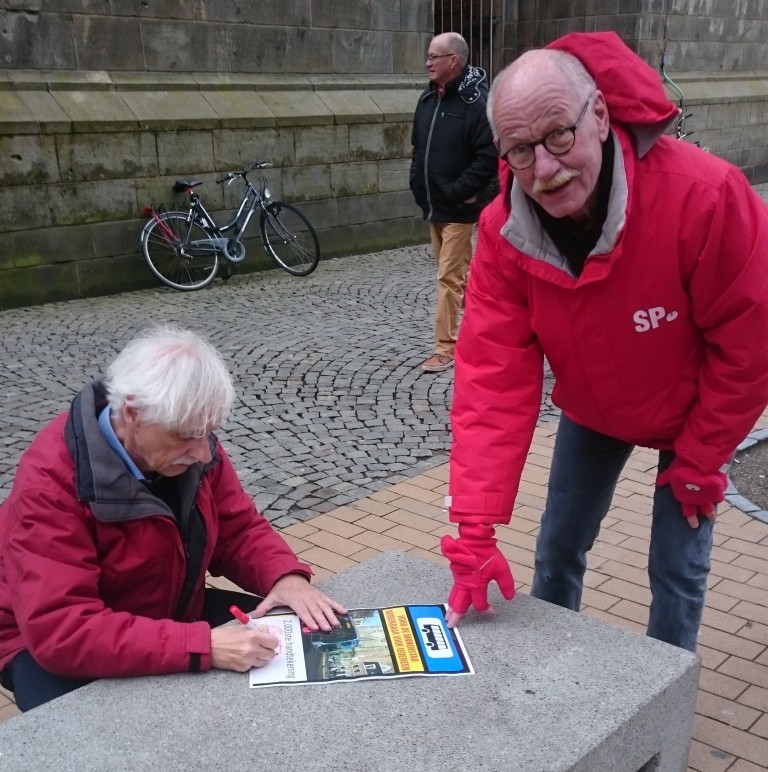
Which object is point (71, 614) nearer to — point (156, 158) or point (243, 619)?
point (243, 619)

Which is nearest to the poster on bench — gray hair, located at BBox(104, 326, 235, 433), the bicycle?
gray hair, located at BBox(104, 326, 235, 433)

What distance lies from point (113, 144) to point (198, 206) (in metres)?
0.90

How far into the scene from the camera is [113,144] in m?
8.27

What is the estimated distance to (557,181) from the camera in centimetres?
193

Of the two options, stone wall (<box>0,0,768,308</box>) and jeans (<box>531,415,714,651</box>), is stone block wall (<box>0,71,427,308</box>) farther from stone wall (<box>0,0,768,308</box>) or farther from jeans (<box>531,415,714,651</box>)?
jeans (<box>531,415,714,651</box>)

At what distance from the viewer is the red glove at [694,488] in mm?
2225

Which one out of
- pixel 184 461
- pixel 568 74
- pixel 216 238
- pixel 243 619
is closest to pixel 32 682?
pixel 243 619

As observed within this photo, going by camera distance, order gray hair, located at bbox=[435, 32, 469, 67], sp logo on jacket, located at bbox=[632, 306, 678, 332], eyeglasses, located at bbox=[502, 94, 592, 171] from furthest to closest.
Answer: gray hair, located at bbox=[435, 32, 469, 67] < sp logo on jacket, located at bbox=[632, 306, 678, 332] < eyeglasses, located at bbox=[502, 94, 592, 171]

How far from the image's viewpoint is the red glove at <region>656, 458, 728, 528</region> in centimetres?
222

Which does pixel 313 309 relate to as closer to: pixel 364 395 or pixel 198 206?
pixel 198 206

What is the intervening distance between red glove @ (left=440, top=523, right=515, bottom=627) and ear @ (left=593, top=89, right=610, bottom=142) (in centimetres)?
90

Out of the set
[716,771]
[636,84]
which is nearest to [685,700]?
[716,771]

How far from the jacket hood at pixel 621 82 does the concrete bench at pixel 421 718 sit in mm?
1122

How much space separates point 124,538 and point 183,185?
23.2 feet
